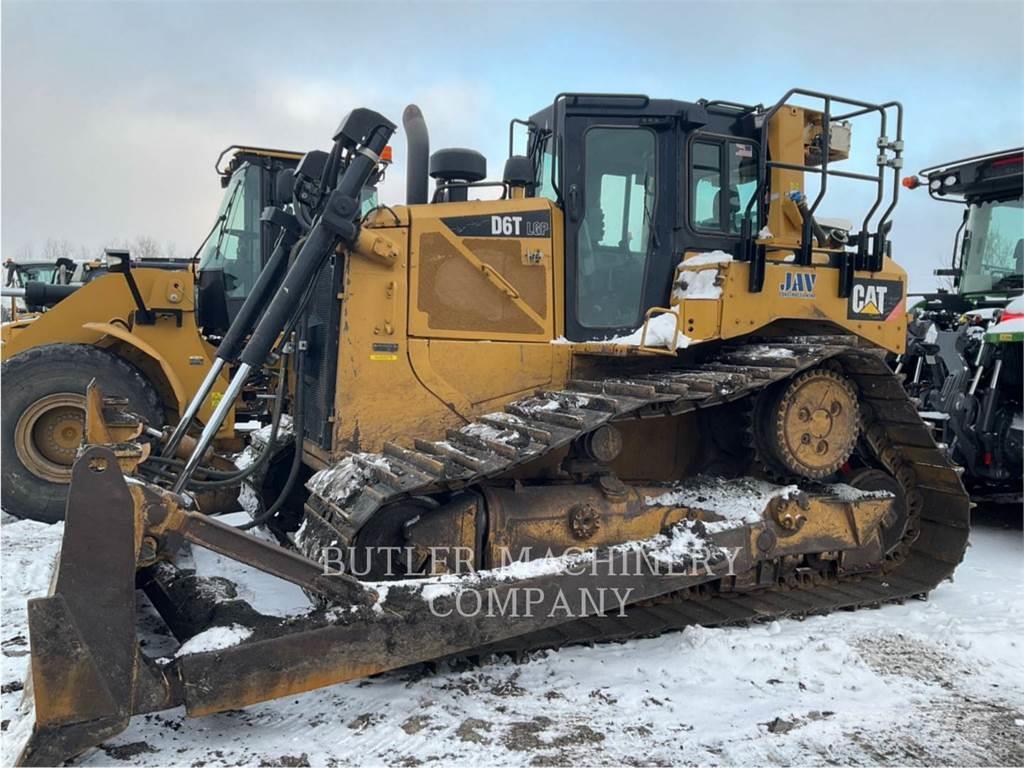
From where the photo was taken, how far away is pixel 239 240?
8.24 meters

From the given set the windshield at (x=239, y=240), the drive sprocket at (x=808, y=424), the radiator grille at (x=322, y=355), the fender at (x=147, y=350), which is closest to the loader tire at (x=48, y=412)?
the fender at (x=147, y=350)

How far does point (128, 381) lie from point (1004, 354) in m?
7.44

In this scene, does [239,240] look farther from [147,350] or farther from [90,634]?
[90,634]

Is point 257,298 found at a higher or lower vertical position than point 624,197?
lower

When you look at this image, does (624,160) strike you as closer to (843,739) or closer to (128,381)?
(843,739)

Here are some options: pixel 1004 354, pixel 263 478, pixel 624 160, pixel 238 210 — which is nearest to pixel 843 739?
pixel 624 160

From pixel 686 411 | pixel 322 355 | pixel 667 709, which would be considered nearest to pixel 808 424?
pixel 686 411

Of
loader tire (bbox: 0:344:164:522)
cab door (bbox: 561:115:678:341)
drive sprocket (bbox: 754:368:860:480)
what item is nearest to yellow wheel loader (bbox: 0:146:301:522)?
loader tire (bbox: 0:344:164:522)

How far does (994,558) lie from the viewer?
6.43m

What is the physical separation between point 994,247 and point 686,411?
6378 millimetres

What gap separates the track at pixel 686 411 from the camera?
3.93 meters

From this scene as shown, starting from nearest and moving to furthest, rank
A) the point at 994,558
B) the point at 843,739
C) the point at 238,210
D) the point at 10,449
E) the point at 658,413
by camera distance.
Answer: the point at 843,739 < the point at 658,413 < the point at 994,558 < the point at 10,449 < the point at 238,210

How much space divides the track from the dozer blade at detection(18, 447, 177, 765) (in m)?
0.97

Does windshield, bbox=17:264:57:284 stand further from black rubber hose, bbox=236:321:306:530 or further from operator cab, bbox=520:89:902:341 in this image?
operator cab, bbox=520:89:902:341
